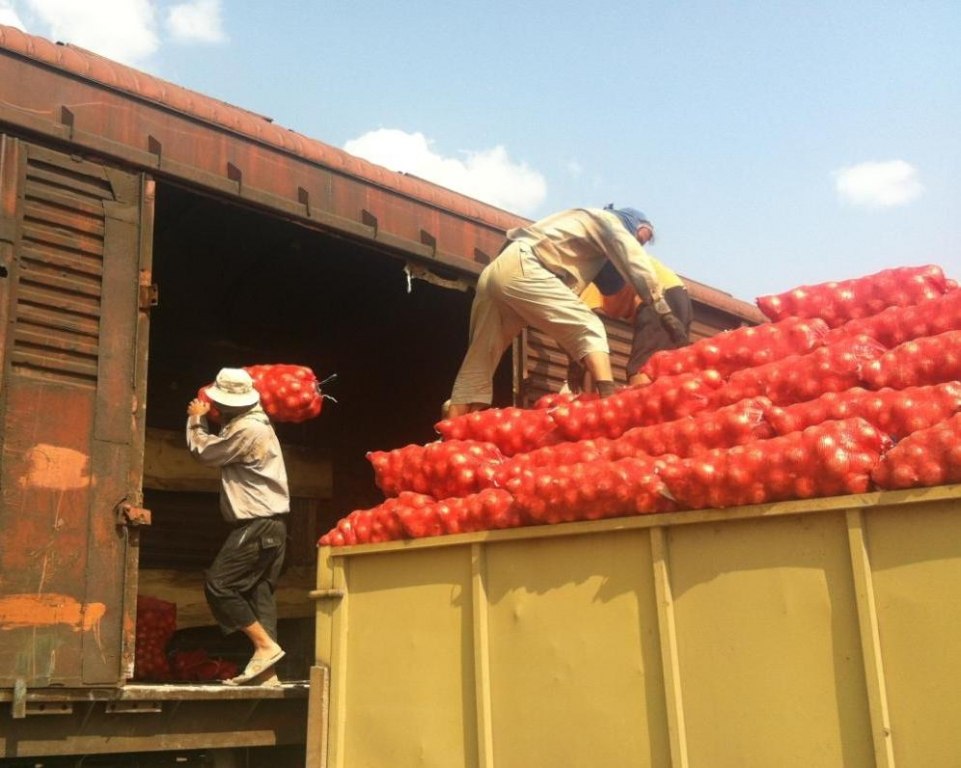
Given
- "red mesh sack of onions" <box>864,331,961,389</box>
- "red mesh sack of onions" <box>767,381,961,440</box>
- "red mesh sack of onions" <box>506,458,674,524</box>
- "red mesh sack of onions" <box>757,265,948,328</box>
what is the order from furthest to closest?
"red mesh sack of onions" <box>757,265,948,328</box> < "red mesh sack of onions" <box>864,331,961,389</box> < "red mesh sack of onions" <box>506,458,674,524</box> < "red mesh sack of onions" <box>767,381,961,440</box>

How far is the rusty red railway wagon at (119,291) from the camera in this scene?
4.48 m

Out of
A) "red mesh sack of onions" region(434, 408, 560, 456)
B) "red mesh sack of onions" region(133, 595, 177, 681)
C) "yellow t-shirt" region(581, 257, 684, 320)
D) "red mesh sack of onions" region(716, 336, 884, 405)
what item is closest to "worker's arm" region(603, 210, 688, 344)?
"yellow t-shirt" region(581, 257, 684, 320)

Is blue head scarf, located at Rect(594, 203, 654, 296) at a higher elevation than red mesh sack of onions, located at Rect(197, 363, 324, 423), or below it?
higher

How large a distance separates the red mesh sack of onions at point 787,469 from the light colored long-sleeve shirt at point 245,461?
9.11 feet

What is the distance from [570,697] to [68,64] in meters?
4.06

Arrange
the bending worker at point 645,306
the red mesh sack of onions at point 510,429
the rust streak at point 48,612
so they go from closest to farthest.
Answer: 1. the rust streak at point 48,612
2. the red mesh sack of onions at point 510,429
3. the bending worker at point 645,306

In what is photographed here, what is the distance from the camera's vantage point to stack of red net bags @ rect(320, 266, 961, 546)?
3.43 metres

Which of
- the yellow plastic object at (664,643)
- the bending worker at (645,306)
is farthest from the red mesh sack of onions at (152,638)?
the bending worker at (645,306)

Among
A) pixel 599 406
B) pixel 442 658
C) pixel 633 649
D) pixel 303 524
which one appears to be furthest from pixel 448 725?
pixel 303 524

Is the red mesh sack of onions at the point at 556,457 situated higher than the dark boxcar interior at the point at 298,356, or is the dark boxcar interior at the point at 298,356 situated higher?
the dark boxcar interior at the point at 298,356

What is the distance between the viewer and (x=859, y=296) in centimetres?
484

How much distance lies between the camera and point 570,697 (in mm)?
3764

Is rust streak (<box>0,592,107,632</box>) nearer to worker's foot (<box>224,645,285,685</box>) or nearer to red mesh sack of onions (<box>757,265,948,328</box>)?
worker's foot (<box>224,645,285,685</box>)

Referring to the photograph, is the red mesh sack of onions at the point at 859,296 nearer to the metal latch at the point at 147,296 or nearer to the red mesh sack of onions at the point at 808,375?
the red mesh sack of onions at the point at 808,375
